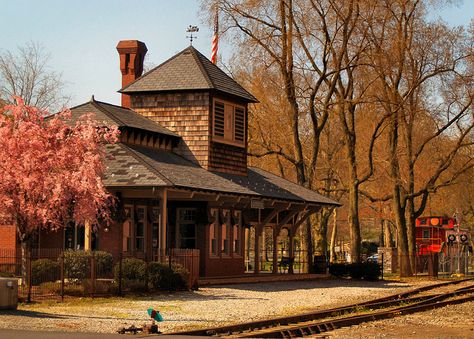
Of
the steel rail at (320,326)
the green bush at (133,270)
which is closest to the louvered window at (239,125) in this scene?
the green bush at (133,270)

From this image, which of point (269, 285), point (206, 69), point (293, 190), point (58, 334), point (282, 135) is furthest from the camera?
point (282, 135)

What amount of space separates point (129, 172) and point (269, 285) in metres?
7.97

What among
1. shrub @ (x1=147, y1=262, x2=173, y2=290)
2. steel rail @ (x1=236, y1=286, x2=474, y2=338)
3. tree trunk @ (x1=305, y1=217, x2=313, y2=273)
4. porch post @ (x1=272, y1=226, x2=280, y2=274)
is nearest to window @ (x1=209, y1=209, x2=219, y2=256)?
porch post @ (x1=272, y1=226, x2=280, y2=274)

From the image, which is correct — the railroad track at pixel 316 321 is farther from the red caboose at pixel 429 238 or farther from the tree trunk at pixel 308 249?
the red caboose at pixel 429 238

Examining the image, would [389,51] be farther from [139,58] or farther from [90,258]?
[90,258]

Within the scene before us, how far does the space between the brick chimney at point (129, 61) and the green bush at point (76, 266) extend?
640 inches

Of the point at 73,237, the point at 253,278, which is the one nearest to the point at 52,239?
the point at 73,237

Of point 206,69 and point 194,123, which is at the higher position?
point 206,69

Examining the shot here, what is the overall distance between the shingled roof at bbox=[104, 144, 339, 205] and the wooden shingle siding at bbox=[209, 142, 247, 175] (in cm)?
38

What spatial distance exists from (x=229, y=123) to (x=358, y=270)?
10.1 metres

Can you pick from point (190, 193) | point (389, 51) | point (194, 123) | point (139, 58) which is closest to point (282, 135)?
point (389, 51)

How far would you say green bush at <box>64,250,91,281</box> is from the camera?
28.1 m

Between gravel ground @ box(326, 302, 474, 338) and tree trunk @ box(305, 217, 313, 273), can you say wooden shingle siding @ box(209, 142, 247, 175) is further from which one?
gravel ground @ box(326, 302, 474, 338)

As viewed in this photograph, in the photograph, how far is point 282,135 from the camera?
6031 cm
